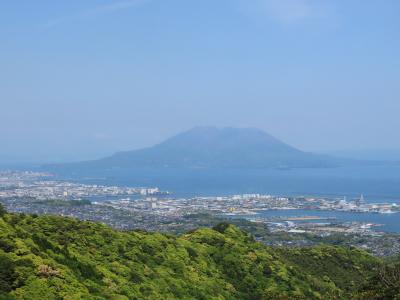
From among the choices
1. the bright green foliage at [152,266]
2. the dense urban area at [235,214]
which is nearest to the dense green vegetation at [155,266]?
the bright green foliage at [152,266]

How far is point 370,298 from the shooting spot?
14.7m

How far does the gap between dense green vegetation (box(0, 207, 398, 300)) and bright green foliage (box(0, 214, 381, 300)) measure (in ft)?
0.08

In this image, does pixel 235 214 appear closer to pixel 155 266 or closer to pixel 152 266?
pixel 155 266

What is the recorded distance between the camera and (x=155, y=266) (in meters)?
18.9

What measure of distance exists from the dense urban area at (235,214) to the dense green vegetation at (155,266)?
30.8 metres

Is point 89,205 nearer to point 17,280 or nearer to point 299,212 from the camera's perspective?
point 299,212

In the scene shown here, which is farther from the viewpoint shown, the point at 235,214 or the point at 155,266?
the point at 235,214

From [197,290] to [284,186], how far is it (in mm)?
147914

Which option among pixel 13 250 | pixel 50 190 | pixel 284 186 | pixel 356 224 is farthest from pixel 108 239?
pixel 284 186

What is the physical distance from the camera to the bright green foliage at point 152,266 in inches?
500

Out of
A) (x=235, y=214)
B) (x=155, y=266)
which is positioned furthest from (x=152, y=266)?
(x=235, y=214)

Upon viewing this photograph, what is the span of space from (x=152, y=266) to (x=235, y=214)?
79336 millimetres

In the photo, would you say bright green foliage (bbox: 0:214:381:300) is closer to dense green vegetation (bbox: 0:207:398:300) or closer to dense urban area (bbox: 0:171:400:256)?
dense green vegetation (bbox: 0:207:398:300)

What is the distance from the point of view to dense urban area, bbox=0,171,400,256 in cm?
6500
